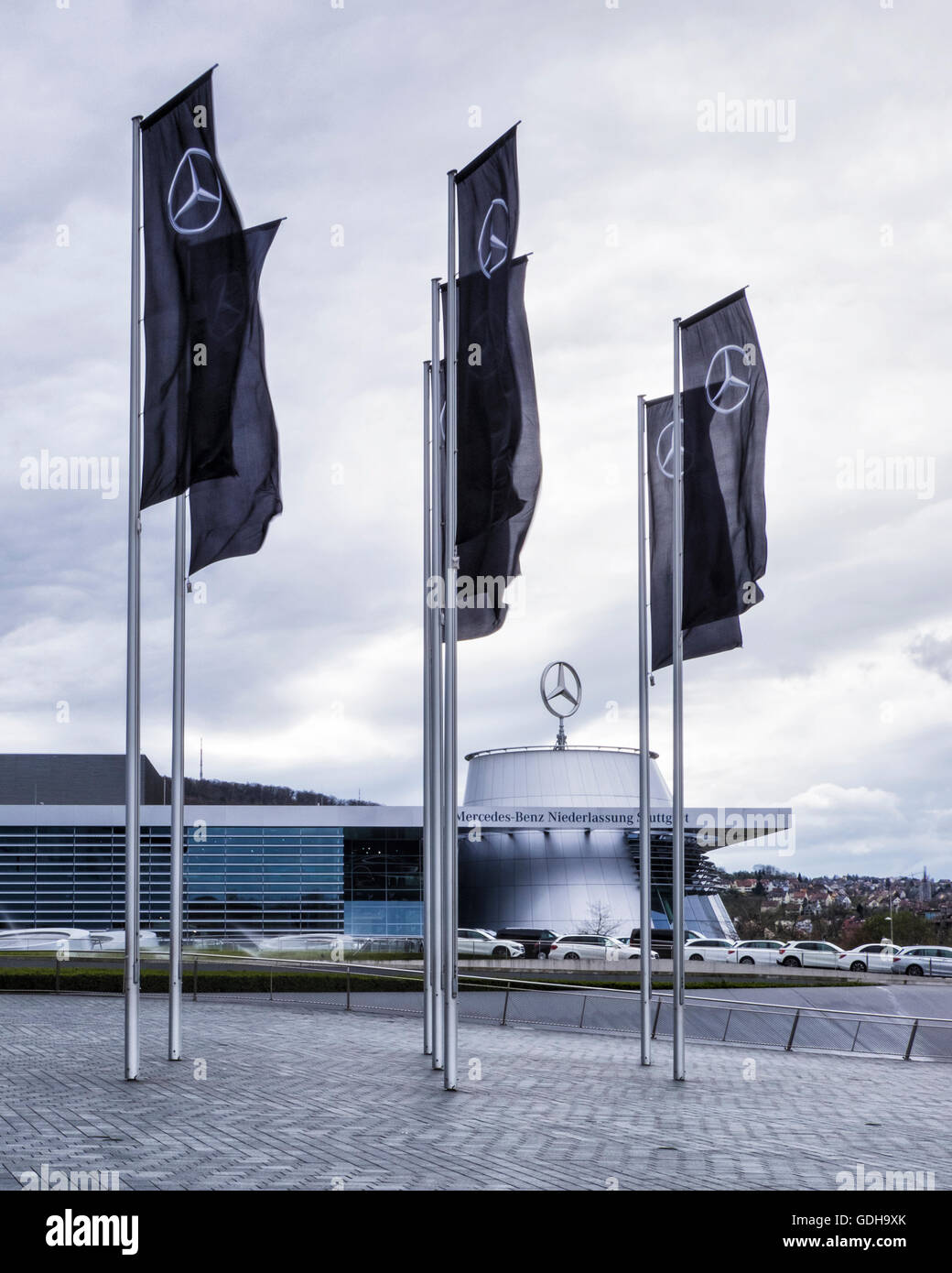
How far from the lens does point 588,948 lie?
4997 centimetres

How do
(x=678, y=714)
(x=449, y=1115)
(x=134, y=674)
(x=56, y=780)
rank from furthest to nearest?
(x=56, y=780), (x=678, y=714), (x=134, y=674), (x=449, y=1115)

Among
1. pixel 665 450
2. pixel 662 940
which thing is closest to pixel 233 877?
pixel 662 940

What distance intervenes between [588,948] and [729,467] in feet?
117

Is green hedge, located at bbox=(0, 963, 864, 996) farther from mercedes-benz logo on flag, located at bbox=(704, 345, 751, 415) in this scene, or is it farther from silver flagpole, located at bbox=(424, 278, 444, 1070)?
mercedes-benz logo on flag, located at bbox=(704, 345, 751, 415)

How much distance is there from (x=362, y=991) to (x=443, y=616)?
14195 mm

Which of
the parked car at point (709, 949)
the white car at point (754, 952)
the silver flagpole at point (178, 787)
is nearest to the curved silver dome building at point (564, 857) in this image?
the parked car at point (709, 949)

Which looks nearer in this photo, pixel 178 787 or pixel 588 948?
pixel 178 787

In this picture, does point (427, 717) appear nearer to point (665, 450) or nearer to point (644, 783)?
point (644, 783)

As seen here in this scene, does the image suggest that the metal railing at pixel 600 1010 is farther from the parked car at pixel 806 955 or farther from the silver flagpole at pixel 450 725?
the parked car at pixel 806 955

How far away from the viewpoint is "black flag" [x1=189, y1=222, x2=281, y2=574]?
15.4 m

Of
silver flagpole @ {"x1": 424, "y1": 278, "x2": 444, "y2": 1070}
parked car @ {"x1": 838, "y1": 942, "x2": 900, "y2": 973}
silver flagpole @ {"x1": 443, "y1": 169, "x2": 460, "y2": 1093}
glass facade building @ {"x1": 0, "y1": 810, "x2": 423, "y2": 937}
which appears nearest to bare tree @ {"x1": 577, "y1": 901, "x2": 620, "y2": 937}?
glass facade building @ {"x1": 0, "y1": 810, "x2": 423, "y2": 937}

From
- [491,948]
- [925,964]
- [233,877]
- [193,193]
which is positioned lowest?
[925,964]

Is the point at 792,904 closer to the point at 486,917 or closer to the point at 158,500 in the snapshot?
the point at 486,917
